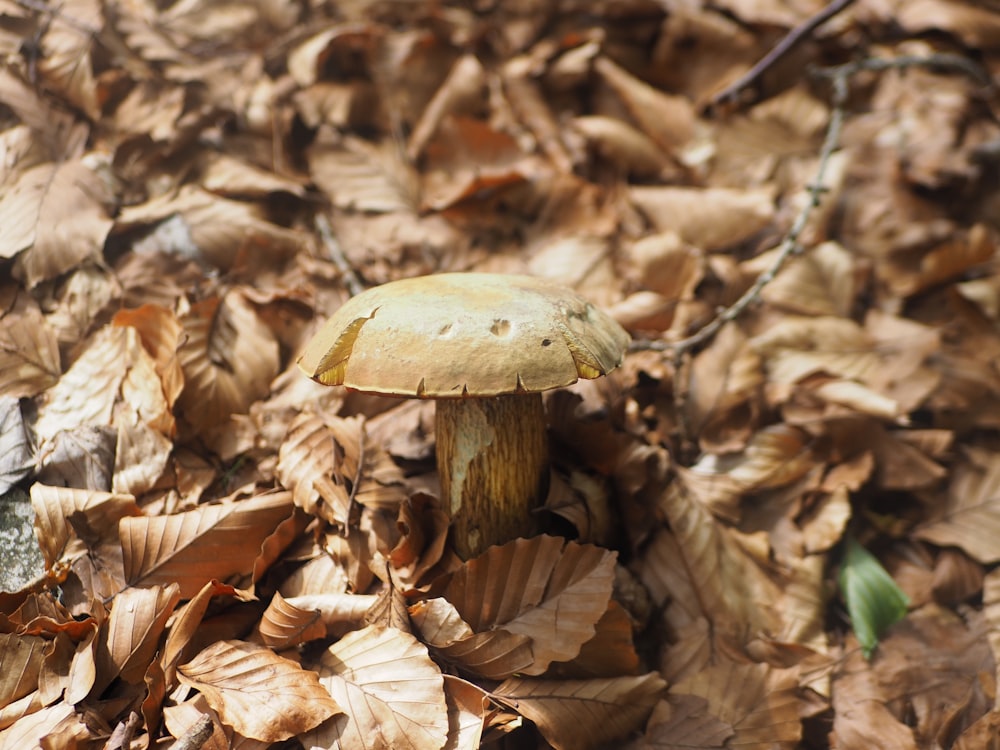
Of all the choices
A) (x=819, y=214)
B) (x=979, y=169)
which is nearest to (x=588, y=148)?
(x=819, y=214)

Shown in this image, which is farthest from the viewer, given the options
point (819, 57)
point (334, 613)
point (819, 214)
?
point (819, 57)

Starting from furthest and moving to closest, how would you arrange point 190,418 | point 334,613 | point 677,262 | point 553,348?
point 677,262 < point 190,418 < point 334,613 < point 553,348

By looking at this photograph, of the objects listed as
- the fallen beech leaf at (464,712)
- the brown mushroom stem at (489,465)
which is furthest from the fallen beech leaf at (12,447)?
the fallen beech leaf at (464,712)

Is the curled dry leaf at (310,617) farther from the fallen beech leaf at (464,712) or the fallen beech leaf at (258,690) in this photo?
the fallen beech leaf at (464,712)

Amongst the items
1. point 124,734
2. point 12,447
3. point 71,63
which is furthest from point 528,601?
point 71,63

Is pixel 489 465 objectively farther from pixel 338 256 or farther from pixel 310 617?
pixel 338 256

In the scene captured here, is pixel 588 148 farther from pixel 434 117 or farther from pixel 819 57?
pixel 819 57

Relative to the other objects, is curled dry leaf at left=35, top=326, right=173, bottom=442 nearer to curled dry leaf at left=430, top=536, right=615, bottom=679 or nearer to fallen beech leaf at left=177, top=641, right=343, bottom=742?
fallen beech leaf at left=177, top=641, right=343, bottom=742
